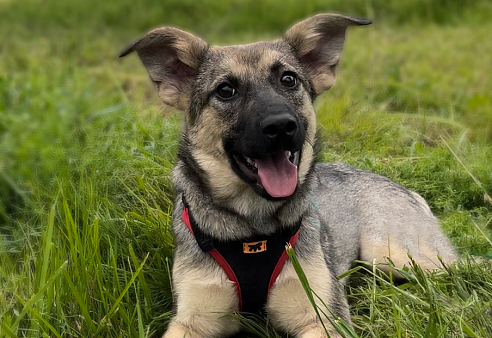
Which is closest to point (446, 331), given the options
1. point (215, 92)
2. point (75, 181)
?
point (215, 92)

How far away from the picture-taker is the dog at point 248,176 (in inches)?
117

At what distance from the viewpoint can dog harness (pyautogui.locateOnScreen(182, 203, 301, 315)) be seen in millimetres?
3061

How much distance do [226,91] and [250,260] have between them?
39.9 inches

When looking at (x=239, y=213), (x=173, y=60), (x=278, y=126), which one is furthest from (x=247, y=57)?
(x=239, y=213)

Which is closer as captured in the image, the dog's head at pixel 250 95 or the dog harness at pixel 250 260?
the dog's head at pixel 250 95

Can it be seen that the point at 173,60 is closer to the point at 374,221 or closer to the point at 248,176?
the point at 248,176

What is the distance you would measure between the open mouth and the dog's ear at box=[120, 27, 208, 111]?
2.20ft

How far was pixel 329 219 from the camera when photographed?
3.98 m

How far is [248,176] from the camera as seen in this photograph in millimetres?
3031

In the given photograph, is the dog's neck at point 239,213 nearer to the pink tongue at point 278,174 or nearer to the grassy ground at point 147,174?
the pink tongue at point 278,174

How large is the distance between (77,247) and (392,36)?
29.9 ft

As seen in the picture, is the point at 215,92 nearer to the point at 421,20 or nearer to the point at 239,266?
the point at 239,266

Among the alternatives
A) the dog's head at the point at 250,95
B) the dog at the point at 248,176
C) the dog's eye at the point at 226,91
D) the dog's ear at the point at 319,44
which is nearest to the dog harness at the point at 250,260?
the dog at the point at 248,176

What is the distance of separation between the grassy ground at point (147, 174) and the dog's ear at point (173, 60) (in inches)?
36.1
